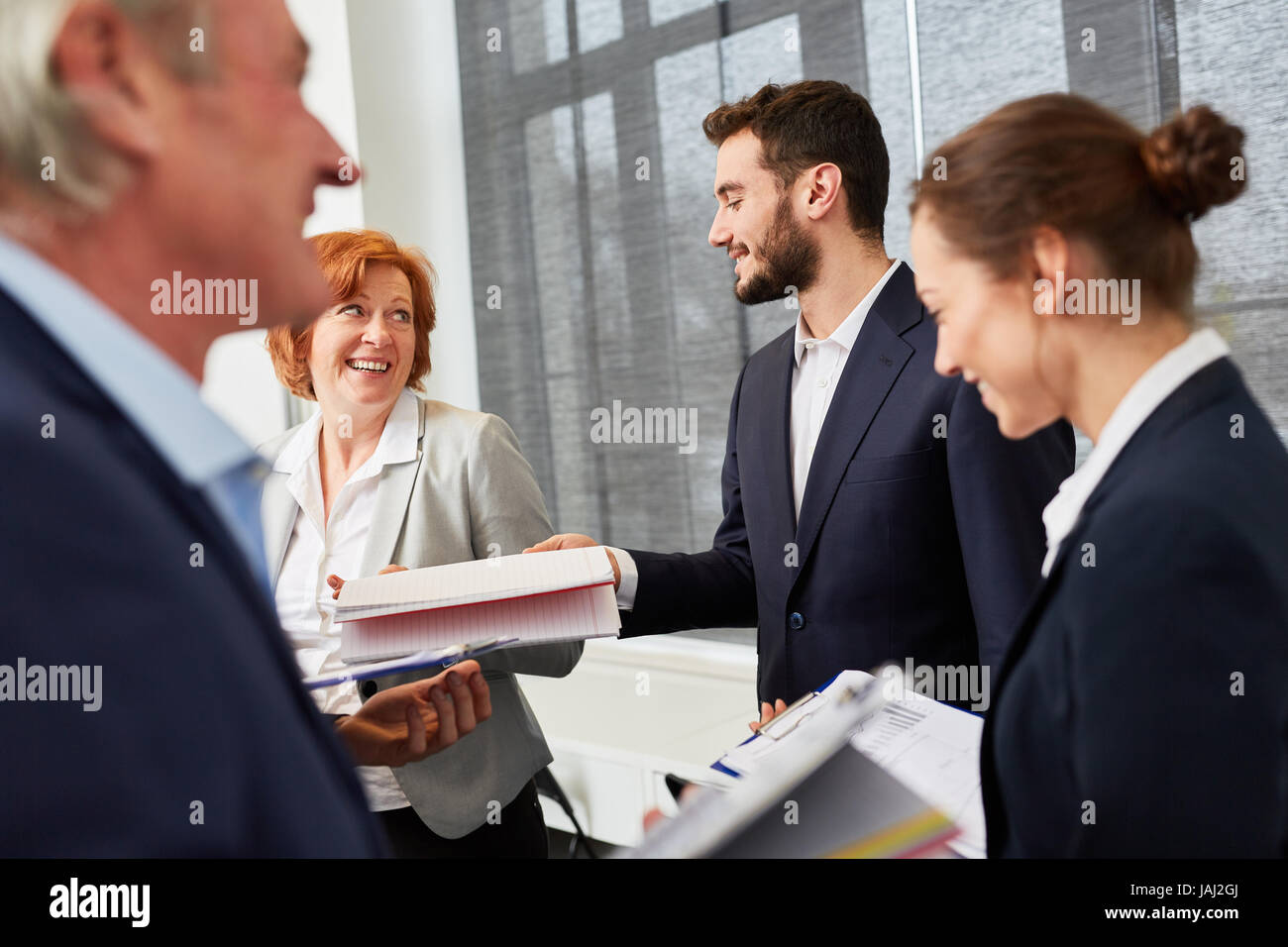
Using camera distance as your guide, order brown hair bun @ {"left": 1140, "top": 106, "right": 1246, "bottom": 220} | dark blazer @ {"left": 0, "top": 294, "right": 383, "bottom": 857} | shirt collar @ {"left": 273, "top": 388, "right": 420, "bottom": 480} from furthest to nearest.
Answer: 1. shirt collar @ {"left": 273, "top": 388, "right": 420, "bottom": 480}
2. brown hair bun @ {"left": 1140, "top": 106, "right": 1246, "bottom": 220}
3. dark blazer @ {"left": 0, "top": 294, "right": 383, "bottom": 857}

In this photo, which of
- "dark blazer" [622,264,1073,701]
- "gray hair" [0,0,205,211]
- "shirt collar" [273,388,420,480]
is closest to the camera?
"gray hair" [0,0,205,211]

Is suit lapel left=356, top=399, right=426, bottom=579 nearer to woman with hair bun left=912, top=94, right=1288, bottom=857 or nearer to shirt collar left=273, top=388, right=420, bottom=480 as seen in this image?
shirt collar left=273, top=388, right=420, bottom=480

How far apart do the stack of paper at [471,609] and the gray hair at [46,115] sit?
25.2 inches

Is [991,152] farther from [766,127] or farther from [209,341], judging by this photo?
[766,127]

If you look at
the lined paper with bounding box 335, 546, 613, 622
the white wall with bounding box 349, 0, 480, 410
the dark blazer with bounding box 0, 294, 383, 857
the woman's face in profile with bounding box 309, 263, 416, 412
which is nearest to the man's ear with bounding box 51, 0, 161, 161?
the dark blazer with bounding box 0, 294, 383, 857

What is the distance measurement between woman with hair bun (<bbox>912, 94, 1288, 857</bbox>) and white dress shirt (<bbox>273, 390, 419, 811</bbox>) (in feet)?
3.76

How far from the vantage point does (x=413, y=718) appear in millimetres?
1189

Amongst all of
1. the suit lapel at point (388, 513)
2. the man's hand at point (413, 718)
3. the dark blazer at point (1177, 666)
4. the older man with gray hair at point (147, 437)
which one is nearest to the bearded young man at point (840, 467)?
the suit lapel at point (388, 513)

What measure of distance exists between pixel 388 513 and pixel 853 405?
0.84m

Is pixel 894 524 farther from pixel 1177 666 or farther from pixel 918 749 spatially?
pixel 1177 666

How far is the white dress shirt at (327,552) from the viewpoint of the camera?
162 centimetres

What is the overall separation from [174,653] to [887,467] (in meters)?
1.20

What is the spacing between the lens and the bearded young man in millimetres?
1359

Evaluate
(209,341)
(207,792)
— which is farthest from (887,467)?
(207,792)
